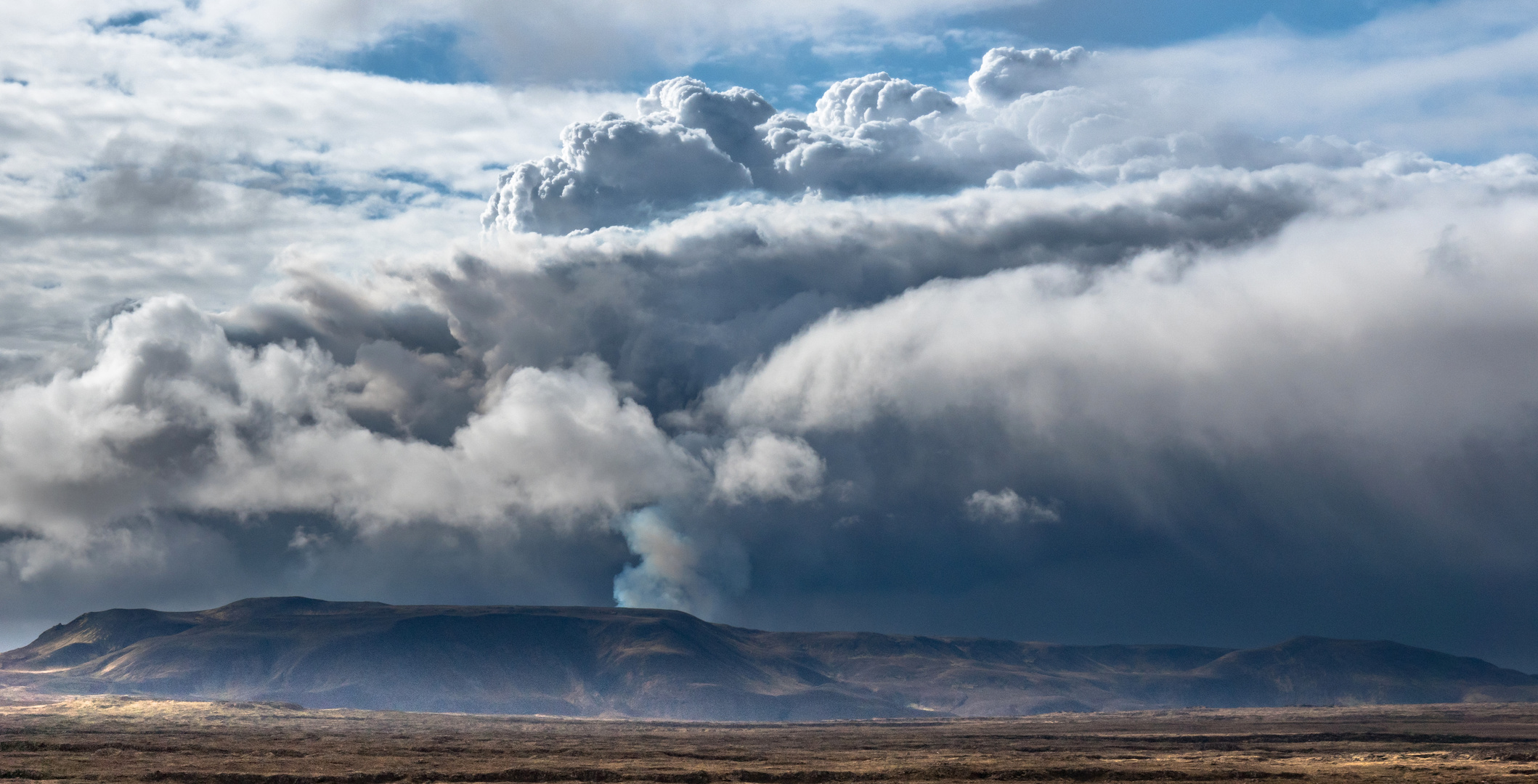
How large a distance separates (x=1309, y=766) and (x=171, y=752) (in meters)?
154

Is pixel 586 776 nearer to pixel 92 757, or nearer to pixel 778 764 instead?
pixel 778 764

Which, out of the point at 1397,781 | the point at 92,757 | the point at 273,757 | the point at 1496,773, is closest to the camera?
the point at 1397,781

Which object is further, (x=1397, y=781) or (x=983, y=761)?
(x=983, y=761)

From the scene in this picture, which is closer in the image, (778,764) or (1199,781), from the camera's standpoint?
(1199,781)

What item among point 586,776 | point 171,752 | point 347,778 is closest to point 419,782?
point 347,778

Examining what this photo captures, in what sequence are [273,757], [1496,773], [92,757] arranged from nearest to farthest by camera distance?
[1496,773]
[92,757]
[273,757]

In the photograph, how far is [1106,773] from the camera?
173 metres

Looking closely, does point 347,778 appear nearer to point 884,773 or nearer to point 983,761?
point 884,773

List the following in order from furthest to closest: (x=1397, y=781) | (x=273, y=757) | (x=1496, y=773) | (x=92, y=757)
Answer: (x=273, y=757)
(x=92, y=757)
(x=1496, y=773)
(x=1397, y=781)

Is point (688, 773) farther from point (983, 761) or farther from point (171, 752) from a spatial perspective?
point (171, 752)

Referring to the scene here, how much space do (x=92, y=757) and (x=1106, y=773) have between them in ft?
413

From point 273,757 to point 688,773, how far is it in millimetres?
60558

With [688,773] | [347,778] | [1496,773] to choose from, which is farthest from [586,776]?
[1496,773]

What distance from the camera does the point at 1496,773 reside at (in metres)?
166
